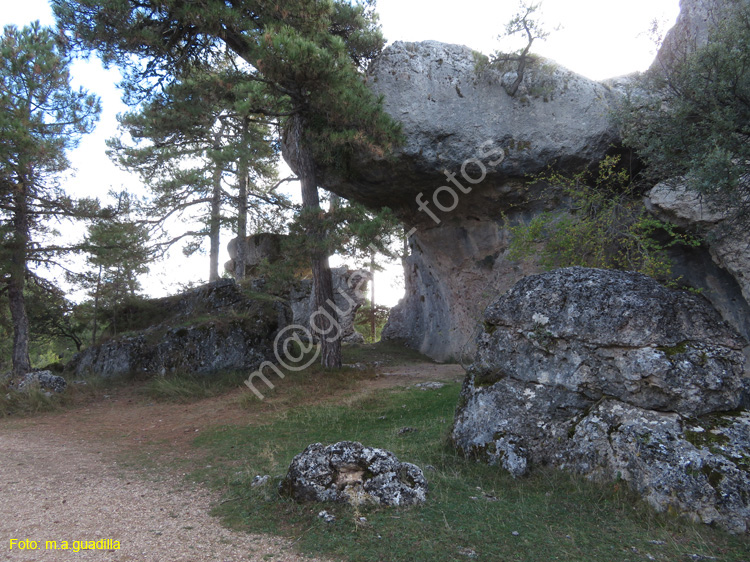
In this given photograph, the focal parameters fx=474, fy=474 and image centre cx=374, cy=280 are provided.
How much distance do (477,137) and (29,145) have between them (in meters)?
10.2

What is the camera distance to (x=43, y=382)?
426 inches

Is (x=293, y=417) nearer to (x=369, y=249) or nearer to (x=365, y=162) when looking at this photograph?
(x=369, y=249)

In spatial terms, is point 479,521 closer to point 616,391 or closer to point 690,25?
point 616,391

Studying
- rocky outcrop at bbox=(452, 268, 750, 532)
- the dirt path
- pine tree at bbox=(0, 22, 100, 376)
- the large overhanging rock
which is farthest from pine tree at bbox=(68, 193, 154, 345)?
rocky outcrop at bbox=(452, 268, 750, 532)

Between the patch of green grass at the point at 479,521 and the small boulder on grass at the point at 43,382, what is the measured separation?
721 cm

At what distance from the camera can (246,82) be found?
10.0 m

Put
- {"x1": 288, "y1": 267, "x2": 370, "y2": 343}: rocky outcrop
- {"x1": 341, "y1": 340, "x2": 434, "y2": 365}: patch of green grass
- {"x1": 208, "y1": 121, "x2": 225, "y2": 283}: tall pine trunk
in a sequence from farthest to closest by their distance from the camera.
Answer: {"x1": 288, "y1": 267, "x2": 370, "y2": 343}: rocky outcrop → {"x1": 208, "y1": 121, "x2": 225, "y2": 283}: tall pine trunk → {"x1": 341, "y1": 340, "x2": 434, "y2": 365}: patch of green grass

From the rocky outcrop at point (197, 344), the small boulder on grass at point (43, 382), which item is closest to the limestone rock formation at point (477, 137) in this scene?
the rocky outcrop at point (197, 344)

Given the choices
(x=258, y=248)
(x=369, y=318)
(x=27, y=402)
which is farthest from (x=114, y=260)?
(x=369, y=318)

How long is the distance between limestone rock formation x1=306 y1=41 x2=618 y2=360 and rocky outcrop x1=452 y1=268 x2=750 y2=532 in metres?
6.49

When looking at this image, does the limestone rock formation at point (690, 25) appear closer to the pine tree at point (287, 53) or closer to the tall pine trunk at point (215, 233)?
the pine tree at point (287, 53)

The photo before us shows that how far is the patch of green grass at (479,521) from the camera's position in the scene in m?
3.36

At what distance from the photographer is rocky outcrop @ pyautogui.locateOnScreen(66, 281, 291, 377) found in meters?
12.5

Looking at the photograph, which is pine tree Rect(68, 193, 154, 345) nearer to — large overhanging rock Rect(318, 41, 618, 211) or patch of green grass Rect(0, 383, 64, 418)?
patch of green grass Rect(0, 383, 64, 418)
